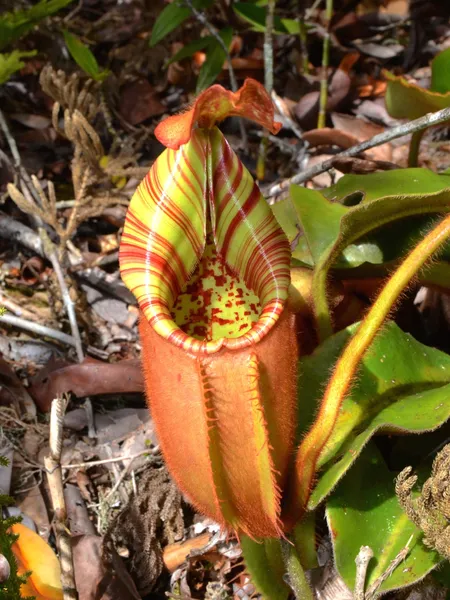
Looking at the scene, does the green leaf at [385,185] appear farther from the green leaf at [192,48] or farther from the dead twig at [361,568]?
the green leaf at [192,48]

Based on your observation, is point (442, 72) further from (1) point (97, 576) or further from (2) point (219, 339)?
(1) point (97, 576)

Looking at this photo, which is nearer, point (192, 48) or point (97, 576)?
point (97, 576)

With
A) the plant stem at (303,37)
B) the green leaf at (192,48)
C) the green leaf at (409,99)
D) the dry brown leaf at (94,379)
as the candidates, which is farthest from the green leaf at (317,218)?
the plant stem at (303,37)

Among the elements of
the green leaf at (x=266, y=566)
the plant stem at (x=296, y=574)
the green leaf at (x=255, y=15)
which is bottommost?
the green leaf at (x=266, y=566)

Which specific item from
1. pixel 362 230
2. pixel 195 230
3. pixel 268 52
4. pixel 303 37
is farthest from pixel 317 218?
pixel 303 37

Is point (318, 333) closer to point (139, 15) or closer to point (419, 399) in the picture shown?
point (419, 399)
